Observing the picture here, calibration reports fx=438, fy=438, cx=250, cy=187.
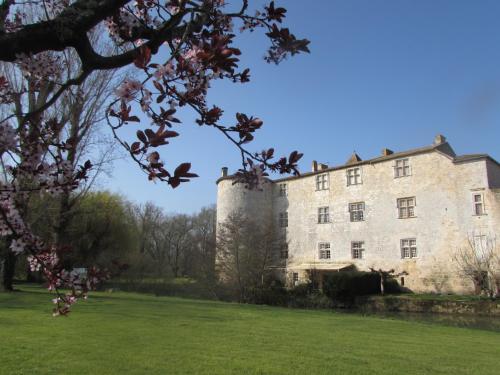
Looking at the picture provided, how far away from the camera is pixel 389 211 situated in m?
31.9

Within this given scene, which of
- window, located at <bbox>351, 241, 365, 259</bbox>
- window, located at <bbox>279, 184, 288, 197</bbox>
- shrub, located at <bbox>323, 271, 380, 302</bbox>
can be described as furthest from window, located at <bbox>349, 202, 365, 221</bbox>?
window, located at <bbox>279, 184, 288, 197</bbox>

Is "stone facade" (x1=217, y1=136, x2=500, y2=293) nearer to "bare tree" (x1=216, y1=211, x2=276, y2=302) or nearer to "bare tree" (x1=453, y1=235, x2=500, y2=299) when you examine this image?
"bare tree" (x1=453, y1=235, x2=500, y2=299)

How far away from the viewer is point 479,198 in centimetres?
2777

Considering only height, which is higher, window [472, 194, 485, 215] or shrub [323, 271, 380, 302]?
window [472, 194, 485, 215]

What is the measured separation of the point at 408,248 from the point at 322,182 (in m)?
8.88

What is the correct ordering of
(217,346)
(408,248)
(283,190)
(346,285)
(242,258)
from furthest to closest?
1. (283,190)
2. (408,248)
3. (346,285)
4. (242,258)
5. (217,346)

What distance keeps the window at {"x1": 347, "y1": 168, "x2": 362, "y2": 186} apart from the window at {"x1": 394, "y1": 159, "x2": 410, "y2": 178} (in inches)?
117

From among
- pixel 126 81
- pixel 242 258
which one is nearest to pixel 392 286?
pixel 242 258

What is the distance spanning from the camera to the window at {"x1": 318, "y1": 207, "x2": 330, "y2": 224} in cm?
3534

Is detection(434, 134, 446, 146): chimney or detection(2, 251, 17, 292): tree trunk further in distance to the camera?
detection(434, 134, 446, 146): chimney

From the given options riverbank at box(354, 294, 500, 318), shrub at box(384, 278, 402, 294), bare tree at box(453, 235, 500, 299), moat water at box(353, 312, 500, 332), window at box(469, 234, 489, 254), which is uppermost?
window at box(469, 234, 489, 254)

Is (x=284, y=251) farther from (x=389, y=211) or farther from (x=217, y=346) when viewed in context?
(x=217, y=346)

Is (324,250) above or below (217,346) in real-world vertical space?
above

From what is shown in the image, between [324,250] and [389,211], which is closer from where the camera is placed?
[389,211]
